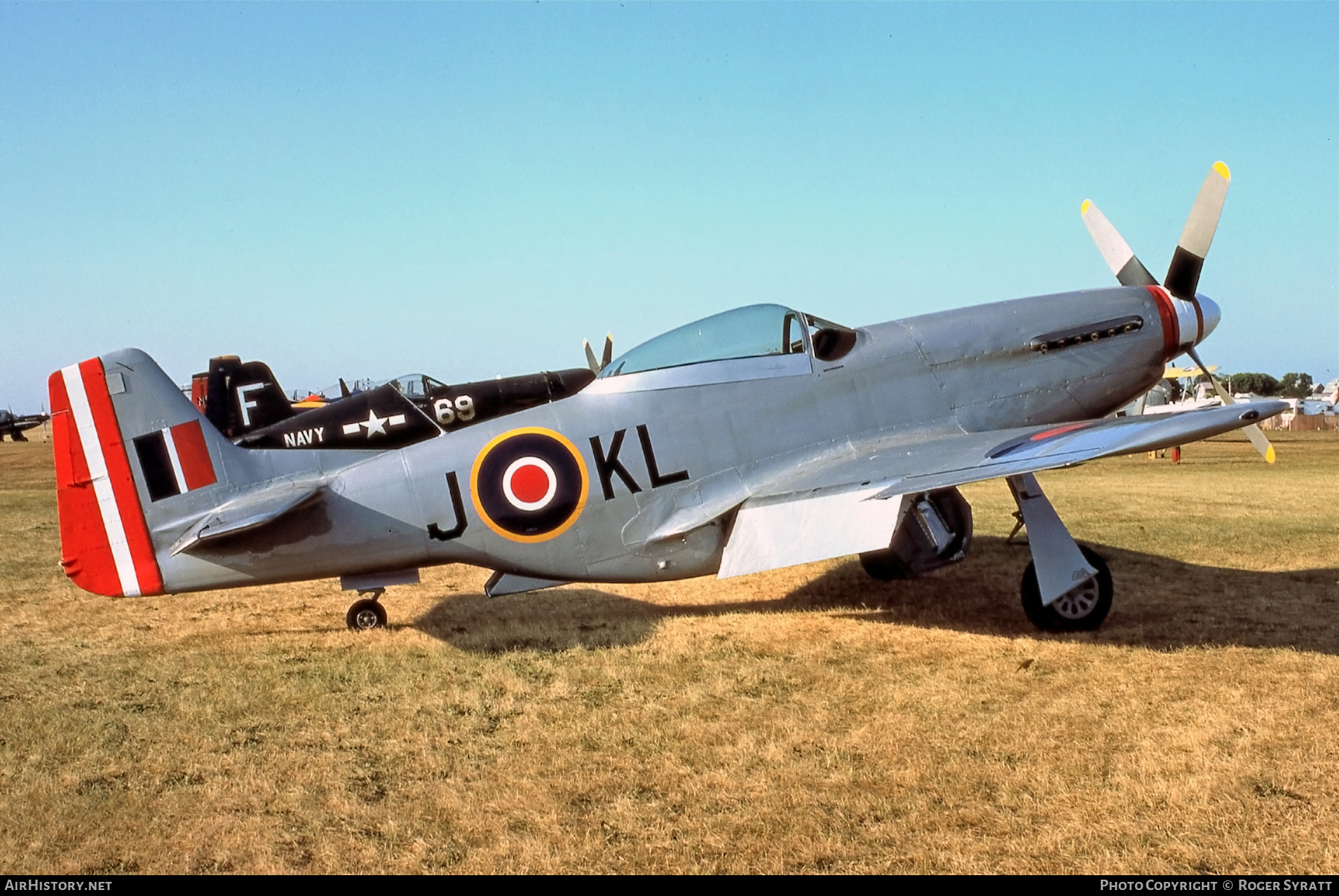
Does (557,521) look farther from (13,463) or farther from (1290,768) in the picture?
(13,463)

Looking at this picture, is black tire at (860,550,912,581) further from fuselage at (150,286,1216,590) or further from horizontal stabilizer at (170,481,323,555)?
horizontal stabilizer at (170,481,323,555)

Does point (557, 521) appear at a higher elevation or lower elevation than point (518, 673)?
higher

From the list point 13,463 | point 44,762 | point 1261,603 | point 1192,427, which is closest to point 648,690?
point 44,762

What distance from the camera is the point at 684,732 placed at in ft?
16.4

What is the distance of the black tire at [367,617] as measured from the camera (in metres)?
7.59

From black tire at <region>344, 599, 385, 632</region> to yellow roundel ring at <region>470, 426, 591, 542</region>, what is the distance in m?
1.52

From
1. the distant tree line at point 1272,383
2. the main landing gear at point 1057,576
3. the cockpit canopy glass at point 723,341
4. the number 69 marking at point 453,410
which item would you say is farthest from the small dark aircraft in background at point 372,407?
the distant tree line at point 1272,383

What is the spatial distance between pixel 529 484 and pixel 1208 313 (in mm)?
6193

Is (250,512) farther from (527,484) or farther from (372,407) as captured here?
(372,407)

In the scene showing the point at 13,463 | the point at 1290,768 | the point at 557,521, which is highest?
the point at 13,463

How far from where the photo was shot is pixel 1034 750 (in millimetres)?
4570

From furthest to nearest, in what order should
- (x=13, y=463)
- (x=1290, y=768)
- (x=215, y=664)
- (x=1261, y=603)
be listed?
(x=13, y=463) → (x=1261, y=603) → (x=215, y=664) → (x=1290, y=768)
